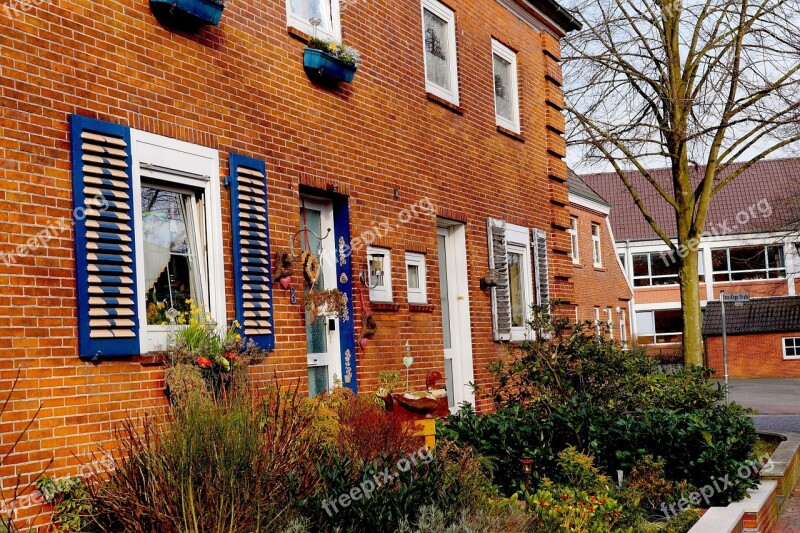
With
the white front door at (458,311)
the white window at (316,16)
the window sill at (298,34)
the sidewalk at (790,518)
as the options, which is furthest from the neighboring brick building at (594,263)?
the window sill at (298,34)

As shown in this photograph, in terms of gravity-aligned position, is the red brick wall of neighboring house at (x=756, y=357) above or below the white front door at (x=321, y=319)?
below

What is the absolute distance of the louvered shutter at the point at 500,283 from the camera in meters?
13.5

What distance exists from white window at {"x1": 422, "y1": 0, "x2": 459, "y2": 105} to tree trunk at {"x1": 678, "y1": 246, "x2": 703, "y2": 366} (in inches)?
315

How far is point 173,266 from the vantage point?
7.83m

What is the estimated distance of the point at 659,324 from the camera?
55000 millimetres

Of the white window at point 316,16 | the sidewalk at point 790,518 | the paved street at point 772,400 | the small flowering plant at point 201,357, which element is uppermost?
the white window at point 316,16

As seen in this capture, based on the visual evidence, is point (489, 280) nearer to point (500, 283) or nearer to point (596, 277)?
point (500, 283)

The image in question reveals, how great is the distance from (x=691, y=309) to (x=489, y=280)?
24.5 feet

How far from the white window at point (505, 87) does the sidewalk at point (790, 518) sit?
21.2 ft

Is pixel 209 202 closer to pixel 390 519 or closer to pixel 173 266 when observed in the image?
pixel 173 266

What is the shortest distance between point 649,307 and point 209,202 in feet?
160

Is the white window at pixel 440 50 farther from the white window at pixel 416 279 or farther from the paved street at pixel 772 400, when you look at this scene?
the paved street at pixel 772 400

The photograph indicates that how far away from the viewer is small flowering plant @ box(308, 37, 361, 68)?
9664 mm

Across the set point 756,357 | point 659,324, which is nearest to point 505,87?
point 756,357
